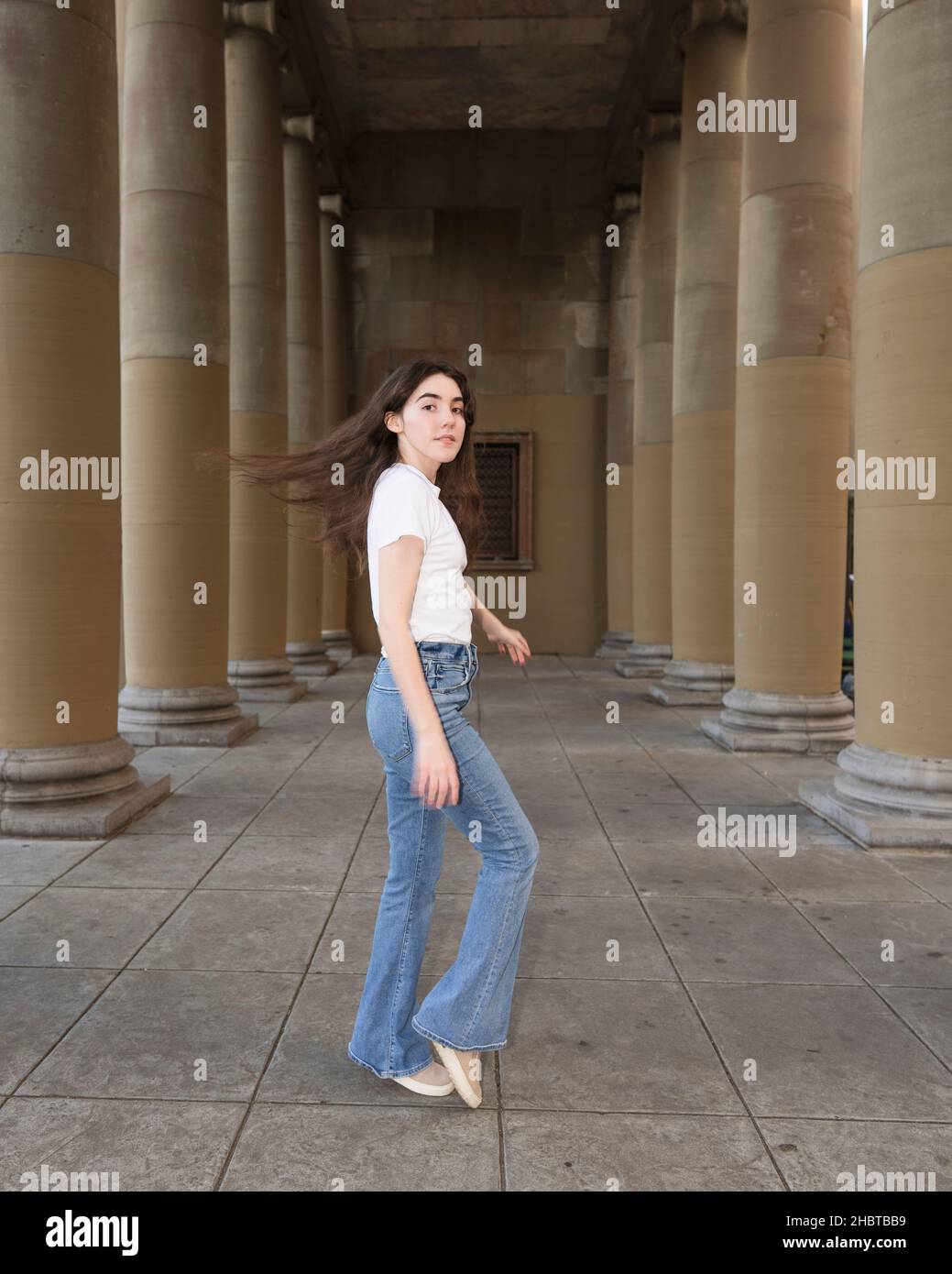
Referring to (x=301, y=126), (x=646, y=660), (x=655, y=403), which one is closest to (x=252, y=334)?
(x=301, y=126)

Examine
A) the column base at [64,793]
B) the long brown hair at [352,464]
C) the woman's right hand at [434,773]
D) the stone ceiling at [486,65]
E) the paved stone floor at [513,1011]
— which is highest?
the stone ceiling at [486,65]

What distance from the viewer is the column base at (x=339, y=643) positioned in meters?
22.3

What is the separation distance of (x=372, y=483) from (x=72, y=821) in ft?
15.8

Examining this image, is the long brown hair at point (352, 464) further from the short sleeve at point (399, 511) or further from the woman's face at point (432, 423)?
the short sleeve at point (399, 511)

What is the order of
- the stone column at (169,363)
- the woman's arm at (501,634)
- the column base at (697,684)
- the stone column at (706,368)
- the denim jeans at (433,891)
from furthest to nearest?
the column base at (697,684) < the stone column at (706,368) < the stone column at (169,363) < the woman's arm at (501,634) < the denim jeans at (433,891)

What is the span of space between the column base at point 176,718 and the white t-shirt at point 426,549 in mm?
8467

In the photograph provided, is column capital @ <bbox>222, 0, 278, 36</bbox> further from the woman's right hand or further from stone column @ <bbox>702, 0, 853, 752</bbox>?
the woman's right hand

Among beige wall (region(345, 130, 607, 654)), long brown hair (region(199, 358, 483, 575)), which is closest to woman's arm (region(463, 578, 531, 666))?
long brown hair (region(199, 358, 483, 575))

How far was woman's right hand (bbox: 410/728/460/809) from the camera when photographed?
332 cm

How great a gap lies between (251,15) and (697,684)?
11.3 m

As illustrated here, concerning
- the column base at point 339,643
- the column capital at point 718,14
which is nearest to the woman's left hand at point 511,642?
the column capital at point 718,14

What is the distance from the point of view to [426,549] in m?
3.58

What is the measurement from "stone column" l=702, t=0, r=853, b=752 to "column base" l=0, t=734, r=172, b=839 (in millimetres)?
6361

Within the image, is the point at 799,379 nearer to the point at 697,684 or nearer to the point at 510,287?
the point at 697,684
